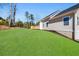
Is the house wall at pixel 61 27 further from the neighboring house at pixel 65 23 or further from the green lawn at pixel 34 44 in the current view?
the green lawn at pixel 34 44

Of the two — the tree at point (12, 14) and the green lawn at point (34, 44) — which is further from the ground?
the tree at point (12, 14)

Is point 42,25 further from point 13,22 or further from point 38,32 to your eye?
point 13,22

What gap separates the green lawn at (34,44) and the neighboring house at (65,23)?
17 centimetres

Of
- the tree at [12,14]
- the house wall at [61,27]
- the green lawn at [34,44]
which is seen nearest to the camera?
the green lawn at [34,44]

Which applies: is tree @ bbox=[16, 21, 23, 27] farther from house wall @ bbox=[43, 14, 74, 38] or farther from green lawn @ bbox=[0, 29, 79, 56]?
house wall @ bbox=[43, 14, 74, 38]

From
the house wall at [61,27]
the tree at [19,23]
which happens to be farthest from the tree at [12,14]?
Result: the house wall at [61,27]

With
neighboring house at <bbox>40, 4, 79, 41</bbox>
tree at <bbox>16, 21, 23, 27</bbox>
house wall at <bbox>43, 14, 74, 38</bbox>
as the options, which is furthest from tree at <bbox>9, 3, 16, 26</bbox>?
house wall at <bbox>43, 14, 74, 38</bbox>

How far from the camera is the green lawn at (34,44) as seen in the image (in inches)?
231

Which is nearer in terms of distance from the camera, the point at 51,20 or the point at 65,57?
the point at 65,57

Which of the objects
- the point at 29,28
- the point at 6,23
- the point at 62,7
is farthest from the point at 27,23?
the point at 62,7

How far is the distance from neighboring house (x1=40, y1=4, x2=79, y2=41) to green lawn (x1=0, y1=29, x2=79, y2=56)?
17cm

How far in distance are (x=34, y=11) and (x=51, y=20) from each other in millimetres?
546

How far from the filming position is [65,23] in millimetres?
6195

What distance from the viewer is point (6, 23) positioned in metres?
6.24
